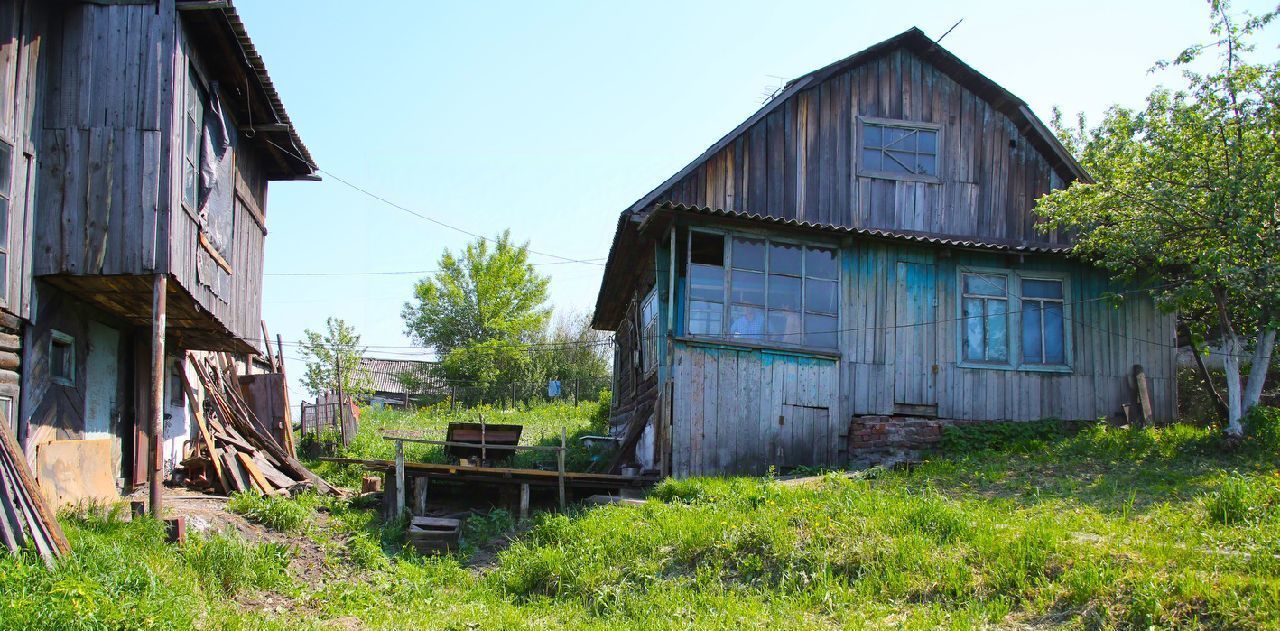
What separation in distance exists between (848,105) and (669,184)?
3.54m

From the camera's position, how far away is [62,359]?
11320mm

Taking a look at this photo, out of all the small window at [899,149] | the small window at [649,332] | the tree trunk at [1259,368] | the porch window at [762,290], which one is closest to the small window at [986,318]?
the small window at [899,149]

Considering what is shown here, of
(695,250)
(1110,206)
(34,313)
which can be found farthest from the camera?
(695,250)

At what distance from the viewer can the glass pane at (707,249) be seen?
46.8ft

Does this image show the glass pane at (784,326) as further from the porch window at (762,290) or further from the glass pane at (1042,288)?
the glass pane at (1042,288)

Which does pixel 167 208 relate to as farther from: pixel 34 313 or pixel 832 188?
pixel 832 188

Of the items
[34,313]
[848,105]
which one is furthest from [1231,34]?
[34,313]

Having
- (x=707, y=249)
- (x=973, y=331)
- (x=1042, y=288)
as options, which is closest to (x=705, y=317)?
(x=707, y=249)

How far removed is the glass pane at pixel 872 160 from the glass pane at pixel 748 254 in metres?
2.45

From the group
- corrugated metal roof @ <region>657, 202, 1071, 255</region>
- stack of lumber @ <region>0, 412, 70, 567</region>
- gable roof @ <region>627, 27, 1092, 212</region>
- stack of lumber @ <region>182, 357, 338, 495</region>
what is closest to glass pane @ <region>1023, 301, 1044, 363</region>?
corrugated metal roof @ <region>657, 202, 1071, 255</region>

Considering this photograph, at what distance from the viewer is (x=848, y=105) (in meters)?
15.3

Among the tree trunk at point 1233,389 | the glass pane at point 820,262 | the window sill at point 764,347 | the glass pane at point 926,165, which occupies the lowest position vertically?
the tree trunk at point 1233,389

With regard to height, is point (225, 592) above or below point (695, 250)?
below

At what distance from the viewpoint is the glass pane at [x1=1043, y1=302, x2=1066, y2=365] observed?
50.4 feet
